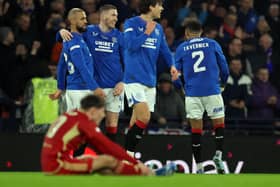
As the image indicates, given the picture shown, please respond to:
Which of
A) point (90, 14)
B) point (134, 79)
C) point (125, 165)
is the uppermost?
A: point (90, 14)

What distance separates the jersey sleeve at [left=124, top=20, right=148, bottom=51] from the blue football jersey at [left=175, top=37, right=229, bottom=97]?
864 millimetres

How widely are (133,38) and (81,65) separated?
0.76m

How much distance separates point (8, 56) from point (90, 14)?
1.75 metres

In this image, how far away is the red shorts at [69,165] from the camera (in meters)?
10.5

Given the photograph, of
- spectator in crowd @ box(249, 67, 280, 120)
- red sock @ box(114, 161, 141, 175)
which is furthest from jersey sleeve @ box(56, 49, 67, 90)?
spectator in crowd @ box(249, 67, 280, 120)

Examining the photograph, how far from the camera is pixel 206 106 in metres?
13.9

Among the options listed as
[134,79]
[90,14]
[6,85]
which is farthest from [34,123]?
[134,79]

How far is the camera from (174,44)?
716 inches

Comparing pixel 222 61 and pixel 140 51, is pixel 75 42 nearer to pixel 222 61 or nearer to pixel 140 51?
pixel 140 51

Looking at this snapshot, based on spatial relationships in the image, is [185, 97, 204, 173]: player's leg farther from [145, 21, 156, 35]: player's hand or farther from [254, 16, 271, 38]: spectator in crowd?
[254, 16, 271, 38]: spectator in crowd

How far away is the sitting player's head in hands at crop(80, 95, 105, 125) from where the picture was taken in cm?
1055

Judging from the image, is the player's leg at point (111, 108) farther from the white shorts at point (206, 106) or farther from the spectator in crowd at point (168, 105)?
the spectator in crowd at point (168, 105)

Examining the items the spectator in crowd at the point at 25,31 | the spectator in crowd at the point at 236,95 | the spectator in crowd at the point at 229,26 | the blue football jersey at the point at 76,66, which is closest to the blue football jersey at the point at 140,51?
the blue football jersey at the point at 76,66

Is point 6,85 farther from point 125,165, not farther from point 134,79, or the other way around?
point 125,165
